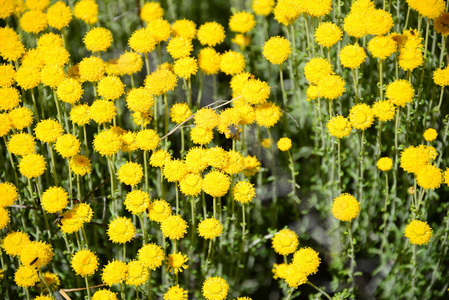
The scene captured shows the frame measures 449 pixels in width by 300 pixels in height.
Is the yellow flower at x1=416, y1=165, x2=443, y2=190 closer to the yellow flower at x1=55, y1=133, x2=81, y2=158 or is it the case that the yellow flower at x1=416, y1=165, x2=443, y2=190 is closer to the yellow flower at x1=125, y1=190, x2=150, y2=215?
the yellow flower at x1=125, y1=190, x2=150, y2=215

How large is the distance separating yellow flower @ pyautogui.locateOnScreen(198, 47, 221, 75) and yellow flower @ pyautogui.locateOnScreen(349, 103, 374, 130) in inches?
16.4

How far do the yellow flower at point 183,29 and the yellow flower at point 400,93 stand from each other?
0.59 meters

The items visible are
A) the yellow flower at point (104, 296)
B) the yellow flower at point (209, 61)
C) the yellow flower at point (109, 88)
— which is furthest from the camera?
the yellow flower at point (209, 61)

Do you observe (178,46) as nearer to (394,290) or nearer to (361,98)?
(361,98)

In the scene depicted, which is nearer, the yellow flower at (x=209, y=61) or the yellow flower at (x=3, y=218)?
the yellow flower at (x=3, y=218)

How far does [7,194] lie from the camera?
1298 millimetres

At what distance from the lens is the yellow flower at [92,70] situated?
1347 mm

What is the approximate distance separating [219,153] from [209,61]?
1.02 ft

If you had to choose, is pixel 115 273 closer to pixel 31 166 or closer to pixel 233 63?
pixel 31 166

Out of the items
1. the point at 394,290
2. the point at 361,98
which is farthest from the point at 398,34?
the point at 394,290

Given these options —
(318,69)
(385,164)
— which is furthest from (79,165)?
(385,164)

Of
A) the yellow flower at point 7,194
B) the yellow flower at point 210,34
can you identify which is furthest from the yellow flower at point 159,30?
the yellow flower at point 7,194

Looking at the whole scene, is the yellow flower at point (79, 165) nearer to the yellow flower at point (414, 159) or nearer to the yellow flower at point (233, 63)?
the yellow flower at point (233, 63)

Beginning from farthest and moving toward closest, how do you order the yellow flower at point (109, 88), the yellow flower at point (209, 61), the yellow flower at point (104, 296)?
1. the yellow flower at point (209, 61)
2. the yellow flower at point (109, 88)
3. the yellow flower at point (104, 296)
